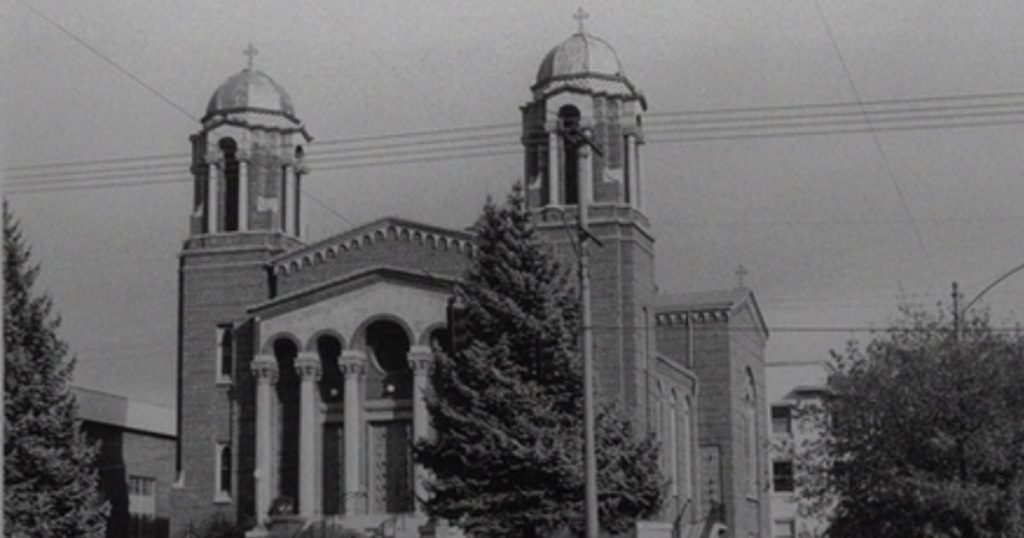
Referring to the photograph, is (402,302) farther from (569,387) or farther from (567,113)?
(569,387)

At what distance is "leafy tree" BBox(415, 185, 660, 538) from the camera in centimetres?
3500

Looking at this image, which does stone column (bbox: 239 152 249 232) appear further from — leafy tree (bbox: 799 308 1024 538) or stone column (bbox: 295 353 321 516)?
leafy tree (bbox: 799 308 1024 538)

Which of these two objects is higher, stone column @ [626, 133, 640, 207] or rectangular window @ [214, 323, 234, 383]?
stone column @ [626, 133, 640, 207]

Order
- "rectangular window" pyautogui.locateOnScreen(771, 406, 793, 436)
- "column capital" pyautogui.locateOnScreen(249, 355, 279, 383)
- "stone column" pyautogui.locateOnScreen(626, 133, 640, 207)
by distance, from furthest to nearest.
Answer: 1. "rectangular window" pyautogui.locateOnScreen(771, 406, 793, 436)
2. "column capital" pyautogui.locateOnScreen(249, 355, 279, 383)
3. "stone column" pyautogui.locateOnScreen(626, 133, 640, 207)

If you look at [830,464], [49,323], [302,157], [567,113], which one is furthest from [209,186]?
[830,464]

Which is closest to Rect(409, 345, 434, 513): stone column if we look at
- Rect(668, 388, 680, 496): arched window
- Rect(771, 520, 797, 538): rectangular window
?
Rect(668, 388, 680, 496): arched window

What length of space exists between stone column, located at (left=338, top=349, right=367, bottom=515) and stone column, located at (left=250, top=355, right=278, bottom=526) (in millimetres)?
2497

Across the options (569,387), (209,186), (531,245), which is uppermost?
(209,186)

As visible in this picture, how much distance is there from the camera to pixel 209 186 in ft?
171

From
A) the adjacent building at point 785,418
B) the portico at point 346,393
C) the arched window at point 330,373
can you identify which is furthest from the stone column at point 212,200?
the adjacent building at point 785,418

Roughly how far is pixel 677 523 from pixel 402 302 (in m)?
12.9

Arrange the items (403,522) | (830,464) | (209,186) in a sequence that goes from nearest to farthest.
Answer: (830,464) < (403,522) < (209,186)

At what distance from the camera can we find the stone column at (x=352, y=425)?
156 feet

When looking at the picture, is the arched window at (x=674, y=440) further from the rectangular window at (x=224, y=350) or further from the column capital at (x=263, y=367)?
the rectangular window at (x=224, y=350)
